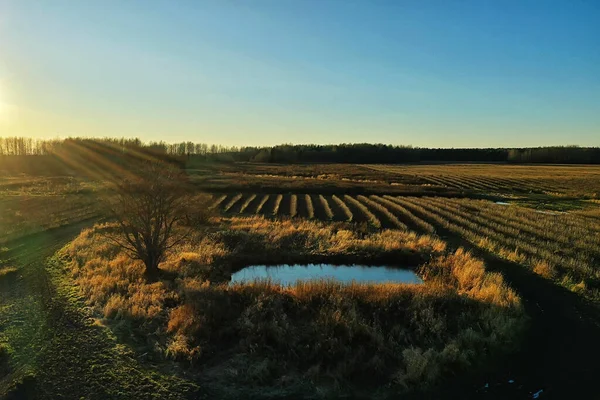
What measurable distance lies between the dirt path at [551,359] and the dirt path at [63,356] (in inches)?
321

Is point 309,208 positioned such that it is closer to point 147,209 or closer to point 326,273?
point 326,273

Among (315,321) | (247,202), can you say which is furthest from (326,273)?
(247,202)

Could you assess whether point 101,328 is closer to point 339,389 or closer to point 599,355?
point 339,389

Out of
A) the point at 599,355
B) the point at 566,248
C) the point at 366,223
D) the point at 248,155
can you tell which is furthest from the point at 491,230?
the point at 248,155

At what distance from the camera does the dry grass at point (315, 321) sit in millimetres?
12125

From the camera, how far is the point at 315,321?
14.4 meters

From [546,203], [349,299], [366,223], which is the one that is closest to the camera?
[349,299]

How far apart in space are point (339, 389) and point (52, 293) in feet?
42.7

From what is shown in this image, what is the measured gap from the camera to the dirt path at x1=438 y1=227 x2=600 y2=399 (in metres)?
11.3

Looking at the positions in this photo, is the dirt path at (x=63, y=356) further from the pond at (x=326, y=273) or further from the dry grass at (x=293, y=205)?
the dry grass at (x=293, y=205)

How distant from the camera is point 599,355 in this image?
42.5 ft

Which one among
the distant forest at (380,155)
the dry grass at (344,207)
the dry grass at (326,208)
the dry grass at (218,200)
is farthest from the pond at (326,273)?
the distant forest at (380,155)

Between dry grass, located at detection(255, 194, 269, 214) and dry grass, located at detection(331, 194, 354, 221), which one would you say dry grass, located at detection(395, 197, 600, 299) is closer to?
dry grass, located at detection(331, 194, 354, 221)

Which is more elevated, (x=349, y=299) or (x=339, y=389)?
(x=349, y=299)
